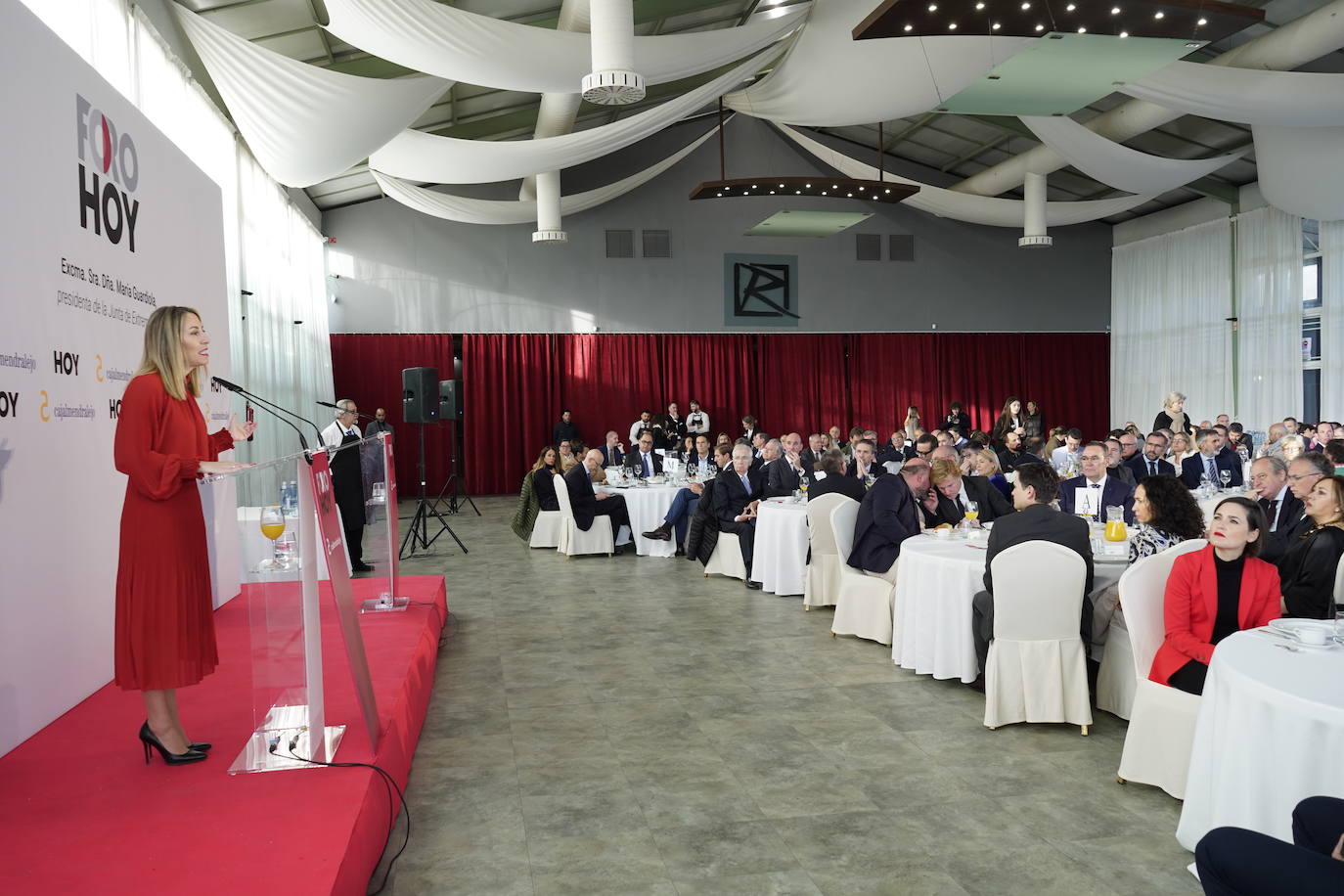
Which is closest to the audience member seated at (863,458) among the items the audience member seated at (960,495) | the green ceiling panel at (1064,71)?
the audience member seated at (960,495)

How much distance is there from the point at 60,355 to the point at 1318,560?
4947 mm

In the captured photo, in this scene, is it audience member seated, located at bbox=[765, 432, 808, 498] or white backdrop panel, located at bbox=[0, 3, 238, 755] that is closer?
white backdrop panel, located at bbox=[0, 3, 238, 755]

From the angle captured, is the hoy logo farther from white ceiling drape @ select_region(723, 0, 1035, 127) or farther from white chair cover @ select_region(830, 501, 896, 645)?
white ceiling drape @ select_region(723, 0, 1035, 127)

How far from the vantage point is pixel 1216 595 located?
11.5 ft

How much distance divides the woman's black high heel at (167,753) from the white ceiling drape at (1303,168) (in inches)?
458

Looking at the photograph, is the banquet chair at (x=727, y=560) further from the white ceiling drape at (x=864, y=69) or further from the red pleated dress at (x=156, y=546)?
the red pleated dress at (x=156, y=546)

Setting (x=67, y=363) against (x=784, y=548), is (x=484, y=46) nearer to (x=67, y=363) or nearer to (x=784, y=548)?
(x=67, y=363)

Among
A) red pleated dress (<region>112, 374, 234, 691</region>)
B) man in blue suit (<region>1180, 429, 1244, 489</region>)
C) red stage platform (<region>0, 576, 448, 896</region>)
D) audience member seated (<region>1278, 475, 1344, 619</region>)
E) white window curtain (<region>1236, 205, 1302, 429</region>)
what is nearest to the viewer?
red stage platform (<region>0, 576, 448, 896</region>)

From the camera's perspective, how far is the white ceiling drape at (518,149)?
31.2 ft

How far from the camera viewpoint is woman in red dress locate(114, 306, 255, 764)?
3004mm

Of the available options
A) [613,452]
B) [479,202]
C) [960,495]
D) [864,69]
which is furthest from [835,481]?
[479,202]

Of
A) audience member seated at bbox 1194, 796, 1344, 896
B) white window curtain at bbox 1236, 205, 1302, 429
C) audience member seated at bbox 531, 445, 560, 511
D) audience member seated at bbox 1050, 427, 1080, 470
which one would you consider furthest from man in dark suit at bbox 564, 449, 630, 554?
white window curtain at bbox 1236, 205, 1302, 429

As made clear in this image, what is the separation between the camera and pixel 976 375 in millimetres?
18172

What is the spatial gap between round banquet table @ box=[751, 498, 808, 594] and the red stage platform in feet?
12.5
